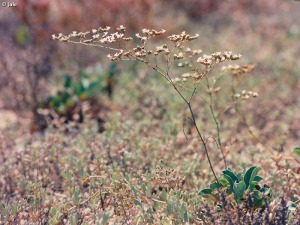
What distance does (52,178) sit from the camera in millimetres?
4238

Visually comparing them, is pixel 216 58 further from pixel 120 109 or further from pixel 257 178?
pixel 120 109

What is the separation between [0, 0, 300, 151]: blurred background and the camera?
598 centimetres

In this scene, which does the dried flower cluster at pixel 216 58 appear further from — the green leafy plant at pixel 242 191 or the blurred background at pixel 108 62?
the blurred background at pixel 108 62

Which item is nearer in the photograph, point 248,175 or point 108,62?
point 248,175

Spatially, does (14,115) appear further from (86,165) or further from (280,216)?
(280,216)

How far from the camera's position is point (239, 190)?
3.19m

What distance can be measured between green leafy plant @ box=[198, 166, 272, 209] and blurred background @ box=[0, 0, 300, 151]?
5.02ft

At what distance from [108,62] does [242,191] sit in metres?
4.60

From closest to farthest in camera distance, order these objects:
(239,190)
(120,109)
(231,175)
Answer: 1. (239,190)
2. (231,175)
3. (120,109)

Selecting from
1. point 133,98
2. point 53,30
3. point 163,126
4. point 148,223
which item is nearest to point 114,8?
point 53,30

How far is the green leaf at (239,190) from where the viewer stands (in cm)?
318

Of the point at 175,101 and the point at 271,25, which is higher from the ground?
the point at 271,25

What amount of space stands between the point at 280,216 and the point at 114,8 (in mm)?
5671

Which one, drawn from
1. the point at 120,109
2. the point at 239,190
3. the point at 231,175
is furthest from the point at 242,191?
the point at 120,109
